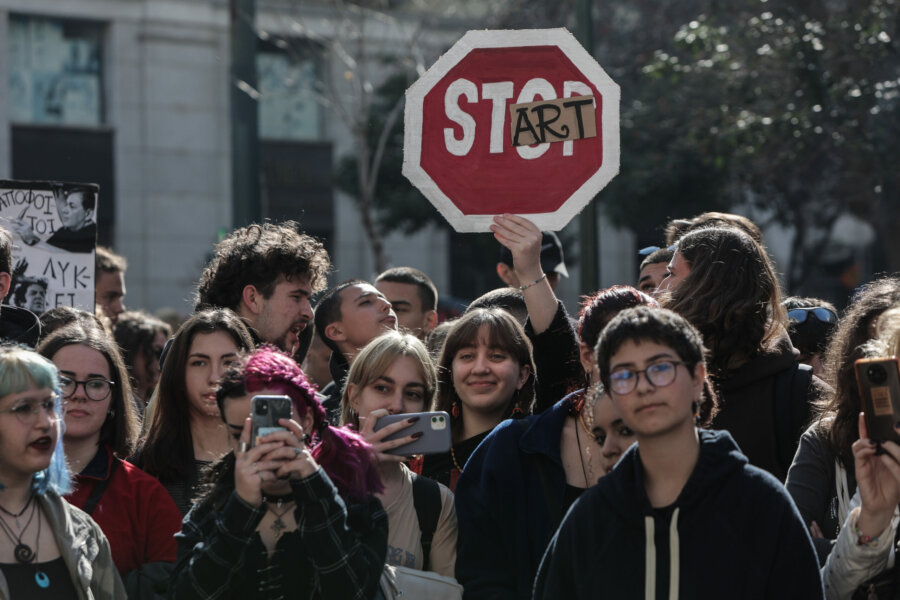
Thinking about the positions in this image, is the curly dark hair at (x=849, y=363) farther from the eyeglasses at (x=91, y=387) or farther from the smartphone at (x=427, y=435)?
the eyeglasses at (x=91, y=387)

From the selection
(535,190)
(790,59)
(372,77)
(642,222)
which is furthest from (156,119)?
(535,190)

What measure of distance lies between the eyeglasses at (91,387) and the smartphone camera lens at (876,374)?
2.46 meters

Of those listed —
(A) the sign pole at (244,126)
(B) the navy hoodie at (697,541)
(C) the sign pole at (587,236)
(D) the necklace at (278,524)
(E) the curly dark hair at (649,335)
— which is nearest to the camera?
(B) the navy hoodie at (697,541)

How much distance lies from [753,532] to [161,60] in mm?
21370

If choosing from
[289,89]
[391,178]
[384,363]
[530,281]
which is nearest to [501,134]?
[530,281]

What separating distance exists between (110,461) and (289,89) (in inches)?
776

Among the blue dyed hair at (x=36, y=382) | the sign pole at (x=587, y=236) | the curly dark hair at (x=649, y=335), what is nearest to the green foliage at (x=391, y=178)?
the sign pole at (x=587, y=236)

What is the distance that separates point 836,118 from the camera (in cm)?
1122

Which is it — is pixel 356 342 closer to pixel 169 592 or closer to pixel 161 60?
pixel 169 592

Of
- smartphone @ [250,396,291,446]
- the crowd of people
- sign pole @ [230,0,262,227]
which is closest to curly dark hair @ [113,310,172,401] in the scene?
the crowd of people

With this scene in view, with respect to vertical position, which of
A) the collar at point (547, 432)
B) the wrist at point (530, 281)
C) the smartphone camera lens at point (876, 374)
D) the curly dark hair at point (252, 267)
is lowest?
the collar at point (547, 432)

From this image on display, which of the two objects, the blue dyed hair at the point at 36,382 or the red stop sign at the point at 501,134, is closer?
the blue dyed hair at the point at 36,382

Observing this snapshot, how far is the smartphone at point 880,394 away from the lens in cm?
298

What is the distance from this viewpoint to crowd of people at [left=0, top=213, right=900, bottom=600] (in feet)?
9.57
